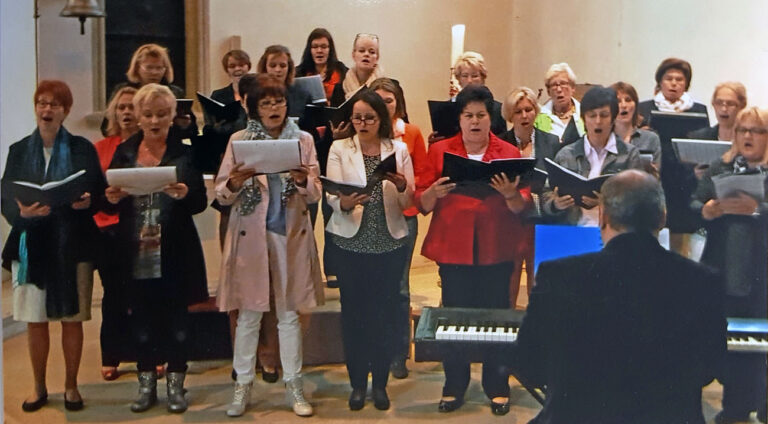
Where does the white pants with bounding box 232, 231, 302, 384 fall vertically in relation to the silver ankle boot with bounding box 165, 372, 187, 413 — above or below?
above

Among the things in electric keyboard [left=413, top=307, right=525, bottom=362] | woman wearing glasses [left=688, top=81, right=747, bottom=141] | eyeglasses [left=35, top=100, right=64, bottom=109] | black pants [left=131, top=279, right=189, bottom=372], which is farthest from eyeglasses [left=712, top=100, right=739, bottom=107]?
eyeglasses [left=35, top=100, right=64, bottom=109]

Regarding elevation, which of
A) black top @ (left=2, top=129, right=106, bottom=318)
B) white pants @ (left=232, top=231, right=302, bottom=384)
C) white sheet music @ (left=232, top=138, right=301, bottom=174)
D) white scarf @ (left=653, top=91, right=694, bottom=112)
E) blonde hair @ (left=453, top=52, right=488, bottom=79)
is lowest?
white pants @ (left=232, top=231, right=302, bottom=384)

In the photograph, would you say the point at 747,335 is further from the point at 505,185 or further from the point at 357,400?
the point at 357,400

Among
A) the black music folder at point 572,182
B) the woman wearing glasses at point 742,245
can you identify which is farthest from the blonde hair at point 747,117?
the black music folder at point 572,182

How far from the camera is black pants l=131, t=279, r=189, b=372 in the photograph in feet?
11.4

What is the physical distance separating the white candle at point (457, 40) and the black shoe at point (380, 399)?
4.17ft

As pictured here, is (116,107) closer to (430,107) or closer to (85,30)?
(85,30)

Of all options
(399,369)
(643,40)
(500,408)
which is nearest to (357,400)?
(399,369)

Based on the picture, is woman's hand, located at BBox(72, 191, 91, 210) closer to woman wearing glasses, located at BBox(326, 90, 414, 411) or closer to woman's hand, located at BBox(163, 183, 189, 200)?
woman's hand, located at BBox(163, 183, 189, 200)

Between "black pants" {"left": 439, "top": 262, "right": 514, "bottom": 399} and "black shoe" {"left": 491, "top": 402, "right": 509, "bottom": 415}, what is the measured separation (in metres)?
0.03

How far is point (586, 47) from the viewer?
335 centimetres

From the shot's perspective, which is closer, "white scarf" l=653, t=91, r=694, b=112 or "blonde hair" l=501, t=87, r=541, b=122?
"white scarf" l=653, t=91, r=694, b=112

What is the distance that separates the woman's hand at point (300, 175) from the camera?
132 inches

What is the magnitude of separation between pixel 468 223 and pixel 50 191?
1529 millimetres
